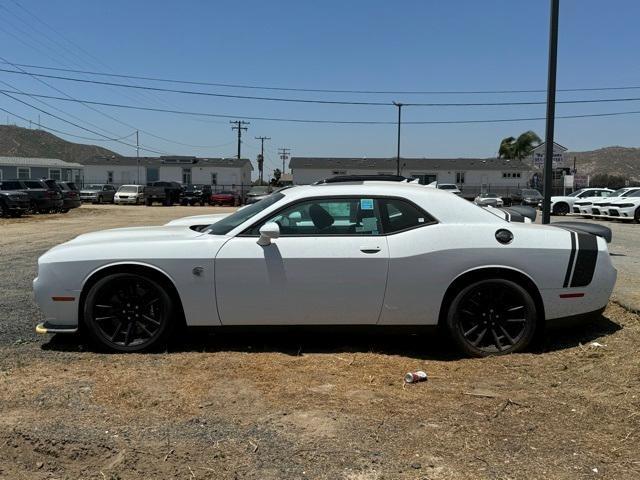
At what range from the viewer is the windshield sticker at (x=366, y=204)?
4.99 m

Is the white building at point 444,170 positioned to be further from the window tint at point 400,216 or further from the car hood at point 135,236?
the window tint at point 400,216

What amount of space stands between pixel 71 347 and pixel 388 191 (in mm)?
3078

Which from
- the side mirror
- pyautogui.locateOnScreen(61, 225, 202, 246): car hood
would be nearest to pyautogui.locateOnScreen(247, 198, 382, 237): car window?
A: the side mirror

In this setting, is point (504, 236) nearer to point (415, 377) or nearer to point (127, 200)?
point (415, 377)

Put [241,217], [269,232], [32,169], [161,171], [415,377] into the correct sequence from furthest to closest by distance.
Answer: [161,171] → [32,169] → [241,217] → [269,232] → [415,377]

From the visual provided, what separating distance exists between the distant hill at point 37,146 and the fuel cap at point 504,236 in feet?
568

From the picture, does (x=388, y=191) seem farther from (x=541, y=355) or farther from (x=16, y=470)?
(x=16, y=470)

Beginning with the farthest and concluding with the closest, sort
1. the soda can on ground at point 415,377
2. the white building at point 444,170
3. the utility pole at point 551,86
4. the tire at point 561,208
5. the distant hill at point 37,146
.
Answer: the distant hill at point 37,146 < the white building at point 444,170 < the tire at point 561,208 < the utility pole at point 551,86 < the soda can on ground at point 415,377

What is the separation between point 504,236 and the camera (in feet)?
15.8

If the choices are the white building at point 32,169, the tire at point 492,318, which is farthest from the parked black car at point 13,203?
the white building at point 32,169

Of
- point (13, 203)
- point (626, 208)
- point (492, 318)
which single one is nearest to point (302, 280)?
point (492, 318)

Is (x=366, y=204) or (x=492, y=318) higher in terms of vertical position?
(x=366, y=204)

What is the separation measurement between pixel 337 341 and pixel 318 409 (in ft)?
5.01

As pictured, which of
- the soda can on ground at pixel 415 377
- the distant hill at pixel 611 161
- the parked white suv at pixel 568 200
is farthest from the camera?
the distant hill at pixel 611 161
